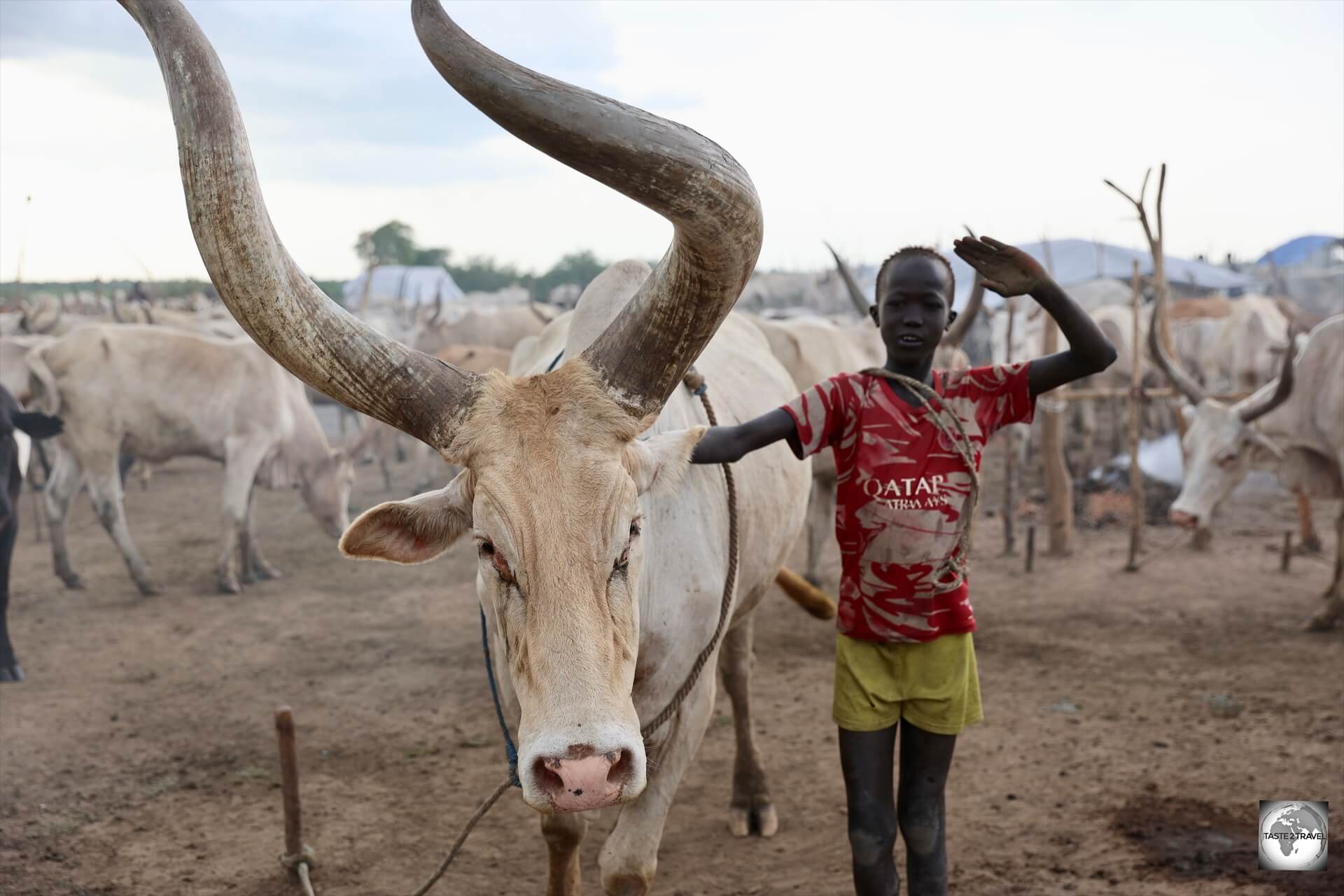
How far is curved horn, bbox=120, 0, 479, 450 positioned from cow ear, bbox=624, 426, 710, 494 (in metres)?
0.43

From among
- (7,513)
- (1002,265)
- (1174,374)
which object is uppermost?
(1002,265)

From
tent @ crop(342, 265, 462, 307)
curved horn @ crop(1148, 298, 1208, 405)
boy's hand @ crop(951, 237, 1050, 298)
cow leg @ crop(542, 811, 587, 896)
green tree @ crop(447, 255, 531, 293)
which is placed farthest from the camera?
green tree @ crop(447, 255, 531, 293)

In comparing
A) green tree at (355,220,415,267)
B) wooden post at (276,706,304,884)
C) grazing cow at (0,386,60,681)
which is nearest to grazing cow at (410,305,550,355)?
grazing cow at (0,386,60,681)

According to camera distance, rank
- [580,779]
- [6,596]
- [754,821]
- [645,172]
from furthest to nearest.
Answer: [6,596] → [754,821] → [645,172] → [580,779]

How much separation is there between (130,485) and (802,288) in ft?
77.6

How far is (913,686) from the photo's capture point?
303cm

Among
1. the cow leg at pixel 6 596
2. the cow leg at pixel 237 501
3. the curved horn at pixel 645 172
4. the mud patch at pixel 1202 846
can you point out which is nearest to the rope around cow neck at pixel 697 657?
the curved horn at pixel 645 172

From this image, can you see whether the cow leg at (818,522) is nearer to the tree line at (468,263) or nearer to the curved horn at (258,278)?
the curved horn at (258,278)

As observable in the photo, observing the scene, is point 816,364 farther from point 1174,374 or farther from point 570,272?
point 570,272

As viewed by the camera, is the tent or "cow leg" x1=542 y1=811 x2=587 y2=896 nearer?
"cow leg" x1=542 y1=811 x2=587 y2=896

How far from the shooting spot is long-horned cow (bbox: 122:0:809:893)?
215cm

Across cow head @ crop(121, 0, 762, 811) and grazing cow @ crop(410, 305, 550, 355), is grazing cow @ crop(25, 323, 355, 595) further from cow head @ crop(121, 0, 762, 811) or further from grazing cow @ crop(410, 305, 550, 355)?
grazing cow @ crop(410, 305, 550, 355)

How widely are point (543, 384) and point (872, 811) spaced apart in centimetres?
153

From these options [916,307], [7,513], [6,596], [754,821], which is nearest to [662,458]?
[916,307]
